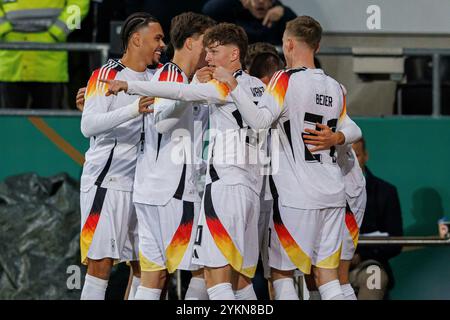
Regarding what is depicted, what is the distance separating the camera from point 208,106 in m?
9.29

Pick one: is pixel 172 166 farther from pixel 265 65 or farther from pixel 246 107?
pixel 265 65

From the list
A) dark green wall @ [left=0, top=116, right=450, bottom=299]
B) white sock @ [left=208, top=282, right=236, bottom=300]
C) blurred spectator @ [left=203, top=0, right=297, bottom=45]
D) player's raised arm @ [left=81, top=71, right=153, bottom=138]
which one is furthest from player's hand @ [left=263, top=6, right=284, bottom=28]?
white sock @ [left=208, top=282, right=236, bottom=300]

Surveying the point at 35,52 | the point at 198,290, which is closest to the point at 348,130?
the point at 198,290

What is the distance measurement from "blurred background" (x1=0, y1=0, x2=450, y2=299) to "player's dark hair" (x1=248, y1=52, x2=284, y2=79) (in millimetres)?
2084

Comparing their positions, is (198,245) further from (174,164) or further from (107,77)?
(107,77)

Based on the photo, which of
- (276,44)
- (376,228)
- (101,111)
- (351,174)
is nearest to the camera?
(101,111)

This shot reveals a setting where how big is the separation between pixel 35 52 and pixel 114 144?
2.94 metres

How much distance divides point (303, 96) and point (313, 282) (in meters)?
1.55

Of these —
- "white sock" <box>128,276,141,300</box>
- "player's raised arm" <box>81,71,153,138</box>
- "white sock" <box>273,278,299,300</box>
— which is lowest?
"white sock" <box>128,276,141,300</box>

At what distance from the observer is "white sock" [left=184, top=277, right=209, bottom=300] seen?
361 inches

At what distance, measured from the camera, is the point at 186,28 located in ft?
30.5

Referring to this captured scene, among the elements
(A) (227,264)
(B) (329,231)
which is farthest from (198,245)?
(B) (329,231)

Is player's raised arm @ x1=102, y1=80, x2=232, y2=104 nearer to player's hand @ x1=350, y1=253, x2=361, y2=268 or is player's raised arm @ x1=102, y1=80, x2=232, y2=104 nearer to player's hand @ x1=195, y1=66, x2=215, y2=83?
player's hand @ x1=195, y1=66, x2=215, y2=83

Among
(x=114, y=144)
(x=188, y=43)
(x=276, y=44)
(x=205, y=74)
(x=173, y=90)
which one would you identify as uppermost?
(x=276, y=44)
